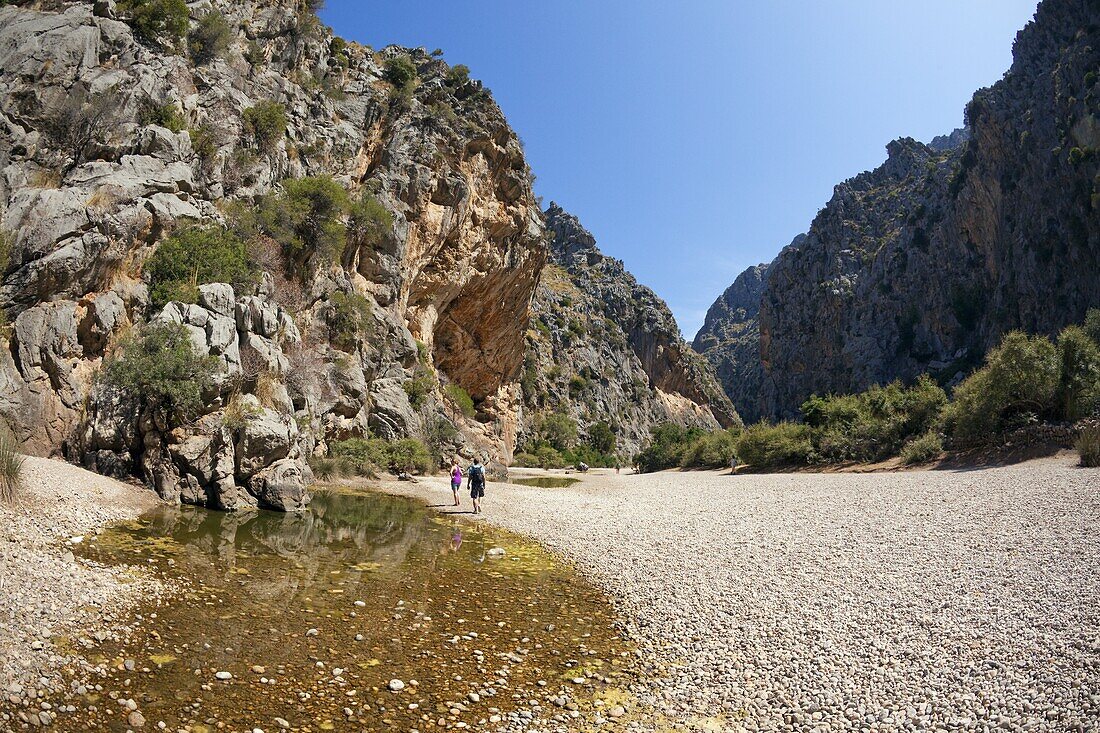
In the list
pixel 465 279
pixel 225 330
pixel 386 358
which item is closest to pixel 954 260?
pixel 465 279

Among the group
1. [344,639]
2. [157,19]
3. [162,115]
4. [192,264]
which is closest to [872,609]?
[344,639]

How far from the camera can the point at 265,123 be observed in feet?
99.6

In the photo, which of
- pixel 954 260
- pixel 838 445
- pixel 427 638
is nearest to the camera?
pixel 427 638

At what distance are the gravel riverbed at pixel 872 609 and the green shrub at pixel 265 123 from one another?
26797 millimetres

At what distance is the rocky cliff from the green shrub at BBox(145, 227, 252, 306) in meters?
67.3

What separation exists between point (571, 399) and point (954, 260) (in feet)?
182

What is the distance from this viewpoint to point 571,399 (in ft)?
263

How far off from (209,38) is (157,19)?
A: 3.01 m

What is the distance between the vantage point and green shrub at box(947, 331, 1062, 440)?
22797 mm

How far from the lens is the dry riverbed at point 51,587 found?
5152mm

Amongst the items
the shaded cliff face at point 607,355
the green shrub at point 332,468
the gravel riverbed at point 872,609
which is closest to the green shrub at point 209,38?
the green shrub at point 332,468

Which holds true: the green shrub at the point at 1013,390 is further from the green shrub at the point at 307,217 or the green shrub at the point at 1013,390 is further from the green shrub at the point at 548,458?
the green shrub at the point at 548,458

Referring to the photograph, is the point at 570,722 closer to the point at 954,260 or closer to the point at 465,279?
the point at 465,279

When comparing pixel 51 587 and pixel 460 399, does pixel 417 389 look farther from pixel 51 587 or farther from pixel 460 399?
pixel 51 587
